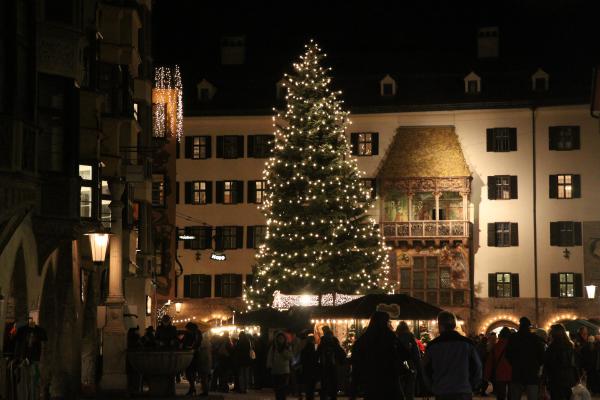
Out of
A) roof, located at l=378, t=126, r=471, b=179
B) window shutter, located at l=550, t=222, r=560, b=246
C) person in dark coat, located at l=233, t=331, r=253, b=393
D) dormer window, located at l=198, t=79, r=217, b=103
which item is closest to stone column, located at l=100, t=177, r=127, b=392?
person in dark coat, located at l=233, t=331, r=253, b=393

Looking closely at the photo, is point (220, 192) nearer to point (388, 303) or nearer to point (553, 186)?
point (553, 186)

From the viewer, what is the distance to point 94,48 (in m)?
31.8

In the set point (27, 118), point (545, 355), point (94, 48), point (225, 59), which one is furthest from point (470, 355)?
point (225, 59)

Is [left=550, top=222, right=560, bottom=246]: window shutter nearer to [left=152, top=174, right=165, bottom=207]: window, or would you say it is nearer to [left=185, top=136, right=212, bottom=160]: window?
[left=185, top=136, right=212, bottom=160]: window

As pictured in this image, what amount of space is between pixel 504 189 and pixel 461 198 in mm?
2407

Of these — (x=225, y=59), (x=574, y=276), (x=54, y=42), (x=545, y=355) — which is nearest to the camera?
(x=545, y=355)

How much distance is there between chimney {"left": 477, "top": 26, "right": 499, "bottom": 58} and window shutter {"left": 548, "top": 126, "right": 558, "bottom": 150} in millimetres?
8507

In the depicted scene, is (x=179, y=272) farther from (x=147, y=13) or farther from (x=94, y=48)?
(x=94, y=48)

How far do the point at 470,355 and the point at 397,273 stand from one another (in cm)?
5815

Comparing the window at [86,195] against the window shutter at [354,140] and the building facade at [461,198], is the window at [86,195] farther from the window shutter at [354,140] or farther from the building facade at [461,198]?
the window shutter at [354,140]

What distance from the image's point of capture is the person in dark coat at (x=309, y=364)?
26688 mm

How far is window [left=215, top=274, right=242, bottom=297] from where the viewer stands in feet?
242

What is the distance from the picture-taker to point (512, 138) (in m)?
72.7

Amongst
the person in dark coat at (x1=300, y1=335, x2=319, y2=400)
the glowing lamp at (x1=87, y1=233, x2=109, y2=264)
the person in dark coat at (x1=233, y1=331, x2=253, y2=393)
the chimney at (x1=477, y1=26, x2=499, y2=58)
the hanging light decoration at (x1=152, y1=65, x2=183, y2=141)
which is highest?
the chimney at (x1=477, y1=26, x2=499, y2=58)
